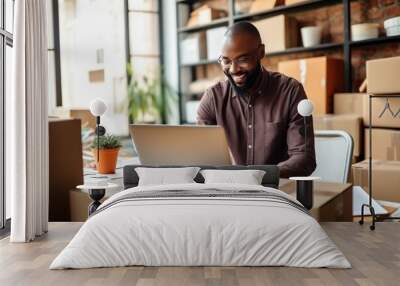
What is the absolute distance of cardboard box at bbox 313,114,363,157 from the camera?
4.13 meters

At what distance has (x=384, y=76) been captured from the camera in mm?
3668

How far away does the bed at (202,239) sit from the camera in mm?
1870

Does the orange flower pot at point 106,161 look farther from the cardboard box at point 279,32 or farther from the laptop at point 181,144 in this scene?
the cardboard box at point 279,32

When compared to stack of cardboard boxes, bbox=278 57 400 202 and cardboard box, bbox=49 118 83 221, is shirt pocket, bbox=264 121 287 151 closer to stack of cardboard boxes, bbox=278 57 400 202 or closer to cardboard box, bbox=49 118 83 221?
stack of cardboard boxes, bbox=278 57 400 202

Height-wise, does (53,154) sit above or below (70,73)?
below

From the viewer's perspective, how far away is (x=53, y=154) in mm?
2742

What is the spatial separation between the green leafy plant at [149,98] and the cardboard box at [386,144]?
9.39 ft

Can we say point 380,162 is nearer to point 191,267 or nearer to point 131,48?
point 191,267

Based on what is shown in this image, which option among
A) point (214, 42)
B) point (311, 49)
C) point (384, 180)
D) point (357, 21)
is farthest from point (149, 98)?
point (384, 180)

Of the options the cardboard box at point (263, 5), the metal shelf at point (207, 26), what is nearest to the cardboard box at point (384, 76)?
the cardboard box at point (263, 5)

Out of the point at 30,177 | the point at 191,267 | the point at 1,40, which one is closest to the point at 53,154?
the point at 30,177

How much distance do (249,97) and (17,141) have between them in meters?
1.22

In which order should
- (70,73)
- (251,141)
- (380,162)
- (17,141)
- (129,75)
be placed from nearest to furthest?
(17,141) → (251,141) → (380,162) → (70,73) → (129,75)

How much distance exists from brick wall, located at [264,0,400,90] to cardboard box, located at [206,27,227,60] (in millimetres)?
841
